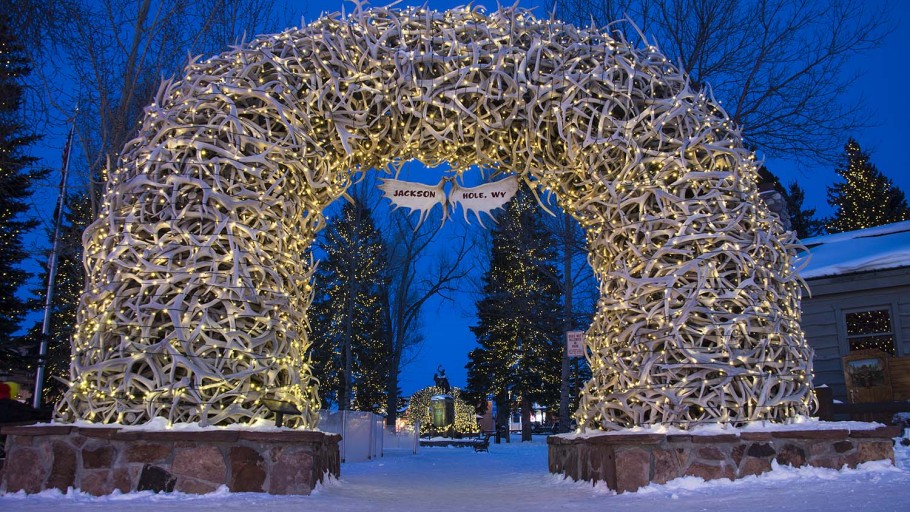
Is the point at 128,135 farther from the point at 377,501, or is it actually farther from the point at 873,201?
the point at 873,201

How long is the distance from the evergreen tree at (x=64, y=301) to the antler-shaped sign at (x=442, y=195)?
6.38 metres

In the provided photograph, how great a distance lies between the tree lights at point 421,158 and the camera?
5.81 metres

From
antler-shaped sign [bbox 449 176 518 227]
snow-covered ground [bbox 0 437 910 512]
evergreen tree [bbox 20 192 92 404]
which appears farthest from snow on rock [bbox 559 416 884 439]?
evergreen tree [bbox 20 192 92 404]

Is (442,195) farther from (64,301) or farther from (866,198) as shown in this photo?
(866,198)

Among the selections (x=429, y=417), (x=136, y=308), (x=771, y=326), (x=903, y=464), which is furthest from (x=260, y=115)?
(x=429, y=417)

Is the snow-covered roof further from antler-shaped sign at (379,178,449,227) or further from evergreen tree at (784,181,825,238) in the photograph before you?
evergreen tree at (784,181,825,238)

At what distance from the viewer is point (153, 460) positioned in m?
5.35

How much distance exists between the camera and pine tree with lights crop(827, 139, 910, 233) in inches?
990

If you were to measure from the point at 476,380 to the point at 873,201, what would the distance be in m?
16.6

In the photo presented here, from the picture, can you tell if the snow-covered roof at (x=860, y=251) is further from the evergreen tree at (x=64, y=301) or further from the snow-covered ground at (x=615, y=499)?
the evergreen tree at (x=64, y=301)

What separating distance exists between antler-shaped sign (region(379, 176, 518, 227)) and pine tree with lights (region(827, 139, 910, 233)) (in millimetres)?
21597

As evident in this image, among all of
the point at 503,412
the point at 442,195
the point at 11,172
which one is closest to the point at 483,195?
the point at 442,195

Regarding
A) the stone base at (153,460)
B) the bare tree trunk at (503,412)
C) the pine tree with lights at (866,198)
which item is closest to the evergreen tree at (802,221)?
the pine tree with lights at (866,198)

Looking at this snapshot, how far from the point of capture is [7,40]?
24.5 ft
